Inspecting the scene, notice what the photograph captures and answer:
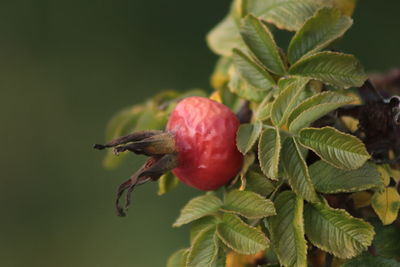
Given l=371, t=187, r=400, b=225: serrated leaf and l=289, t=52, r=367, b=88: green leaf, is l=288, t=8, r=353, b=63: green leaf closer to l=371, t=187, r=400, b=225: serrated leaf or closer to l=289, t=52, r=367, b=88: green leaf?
l=289, t=52, r=367, b=88: green leaf

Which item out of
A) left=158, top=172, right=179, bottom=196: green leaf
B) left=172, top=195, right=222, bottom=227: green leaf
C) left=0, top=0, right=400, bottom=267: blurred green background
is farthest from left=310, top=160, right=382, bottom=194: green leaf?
left=0, top=0, right=400, bottom=267: blurred green background

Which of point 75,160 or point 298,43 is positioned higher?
point 298,43

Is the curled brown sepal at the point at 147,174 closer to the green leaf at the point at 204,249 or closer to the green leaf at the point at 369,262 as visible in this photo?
the green leaf at the point at 204,249

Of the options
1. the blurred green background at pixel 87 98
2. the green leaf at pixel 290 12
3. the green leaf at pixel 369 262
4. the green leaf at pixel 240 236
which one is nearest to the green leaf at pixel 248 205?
the green leaf at pixel 240 236

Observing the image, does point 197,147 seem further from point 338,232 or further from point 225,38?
point 225,38

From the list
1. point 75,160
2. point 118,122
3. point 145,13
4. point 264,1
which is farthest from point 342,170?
point 145,13

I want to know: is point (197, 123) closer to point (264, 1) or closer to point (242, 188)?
point (242, 188)

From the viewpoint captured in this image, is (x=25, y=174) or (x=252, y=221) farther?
(x=25, y=174)
